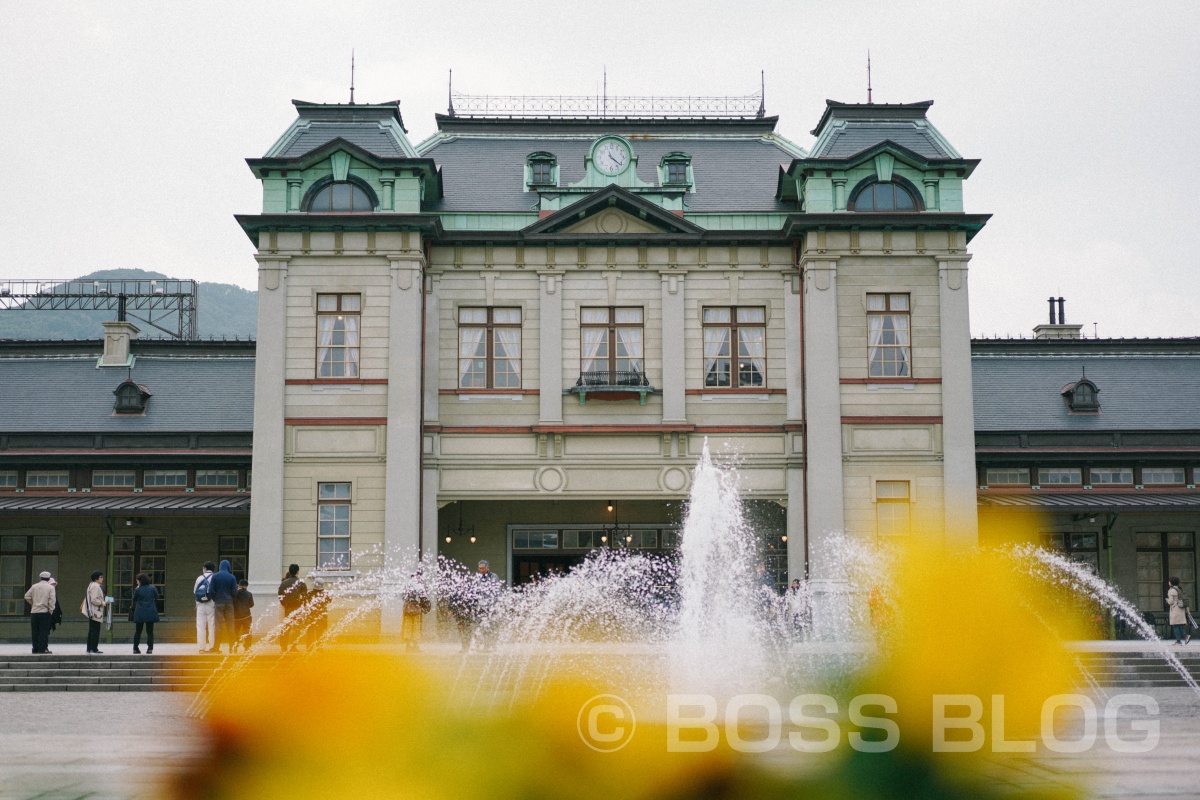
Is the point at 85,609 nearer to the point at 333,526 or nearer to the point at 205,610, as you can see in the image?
the point at 205,610

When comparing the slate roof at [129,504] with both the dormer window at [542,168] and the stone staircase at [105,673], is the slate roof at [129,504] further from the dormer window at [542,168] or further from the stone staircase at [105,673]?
the dormer window at [542,168]

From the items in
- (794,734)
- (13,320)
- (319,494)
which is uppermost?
(13,320)

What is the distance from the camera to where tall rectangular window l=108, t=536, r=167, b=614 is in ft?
92.6

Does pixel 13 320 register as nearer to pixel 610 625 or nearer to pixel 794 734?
pixel 610 625

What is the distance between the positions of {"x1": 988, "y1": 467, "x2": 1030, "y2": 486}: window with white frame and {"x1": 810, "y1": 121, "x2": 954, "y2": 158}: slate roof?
23.4 feet

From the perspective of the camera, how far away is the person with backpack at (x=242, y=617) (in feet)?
71.8

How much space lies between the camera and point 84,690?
1961 centimetres

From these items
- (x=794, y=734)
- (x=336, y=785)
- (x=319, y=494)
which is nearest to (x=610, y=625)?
(x=319, y=494)

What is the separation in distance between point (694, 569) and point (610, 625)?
165 inches

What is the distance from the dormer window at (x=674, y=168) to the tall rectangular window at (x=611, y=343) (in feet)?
10.5

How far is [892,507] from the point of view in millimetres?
25531

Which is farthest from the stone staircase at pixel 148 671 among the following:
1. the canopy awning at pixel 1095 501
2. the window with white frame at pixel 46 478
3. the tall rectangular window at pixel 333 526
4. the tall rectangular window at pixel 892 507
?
the window with white frame at pixel 46 478

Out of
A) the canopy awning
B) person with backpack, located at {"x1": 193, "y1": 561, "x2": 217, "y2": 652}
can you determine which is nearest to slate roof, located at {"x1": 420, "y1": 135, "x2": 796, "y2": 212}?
the canopy awning

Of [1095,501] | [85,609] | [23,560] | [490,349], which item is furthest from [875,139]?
[23,560]
